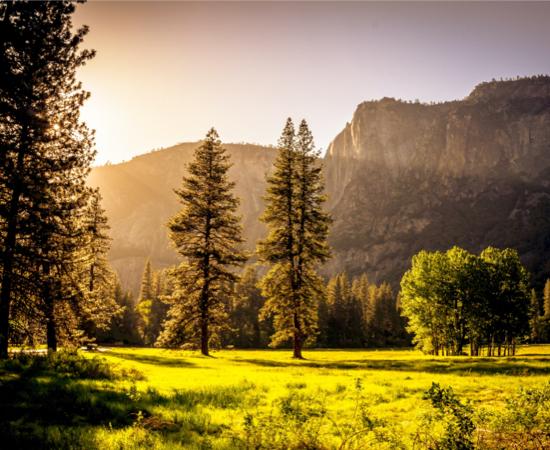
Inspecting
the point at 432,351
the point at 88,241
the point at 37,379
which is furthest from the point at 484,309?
the point at 37,379

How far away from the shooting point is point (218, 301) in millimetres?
30062

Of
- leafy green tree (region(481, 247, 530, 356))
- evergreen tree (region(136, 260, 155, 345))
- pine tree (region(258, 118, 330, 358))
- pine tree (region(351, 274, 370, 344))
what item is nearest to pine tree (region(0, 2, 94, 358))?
pine tree (region(258, 118, 330, 358))

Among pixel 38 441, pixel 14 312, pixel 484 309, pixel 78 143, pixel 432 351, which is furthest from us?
pixel 432 351

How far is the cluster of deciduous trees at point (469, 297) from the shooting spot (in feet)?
137

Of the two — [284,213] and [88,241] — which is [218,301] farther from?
[88,241]

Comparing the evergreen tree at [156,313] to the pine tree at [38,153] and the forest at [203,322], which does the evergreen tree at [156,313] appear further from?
the pine tree at [38,153]

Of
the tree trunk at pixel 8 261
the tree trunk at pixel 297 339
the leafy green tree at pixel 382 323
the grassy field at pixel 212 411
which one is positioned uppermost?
the tree trunk at pixel 8 261

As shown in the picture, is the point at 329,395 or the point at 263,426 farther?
the point at 329,395

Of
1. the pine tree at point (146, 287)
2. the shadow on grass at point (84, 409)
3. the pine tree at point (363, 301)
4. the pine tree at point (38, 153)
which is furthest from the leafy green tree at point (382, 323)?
the shadow on grass at point (84, 409)

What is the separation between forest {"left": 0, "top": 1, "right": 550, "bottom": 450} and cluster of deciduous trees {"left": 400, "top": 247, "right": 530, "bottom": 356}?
0.65ft

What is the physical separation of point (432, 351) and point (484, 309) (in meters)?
12.3

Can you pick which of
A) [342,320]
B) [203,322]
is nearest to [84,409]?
[203,322]

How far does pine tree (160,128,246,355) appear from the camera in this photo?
29.3m

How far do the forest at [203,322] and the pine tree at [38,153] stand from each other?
68 millimetres
